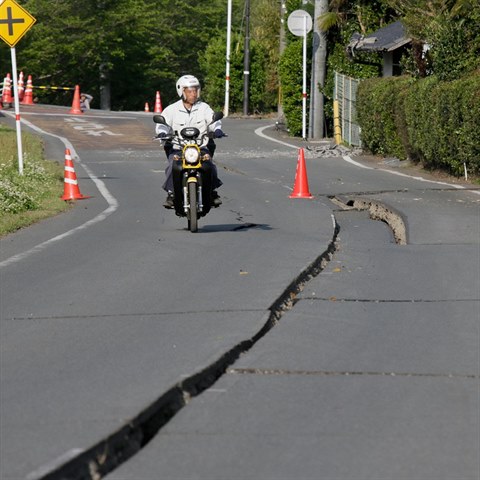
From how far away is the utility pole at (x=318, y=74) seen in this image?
4103cm

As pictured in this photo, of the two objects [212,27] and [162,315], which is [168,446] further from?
[212,27]

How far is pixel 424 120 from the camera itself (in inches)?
1078

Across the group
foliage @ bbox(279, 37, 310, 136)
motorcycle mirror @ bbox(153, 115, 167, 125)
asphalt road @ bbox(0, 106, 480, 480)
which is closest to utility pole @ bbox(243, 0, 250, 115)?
foliage @ bbox(279, 37, 310, 136)

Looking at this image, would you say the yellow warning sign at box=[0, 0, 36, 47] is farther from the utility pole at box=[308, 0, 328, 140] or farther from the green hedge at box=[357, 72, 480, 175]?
the utility pole at box=[308, 0, 328, 140]

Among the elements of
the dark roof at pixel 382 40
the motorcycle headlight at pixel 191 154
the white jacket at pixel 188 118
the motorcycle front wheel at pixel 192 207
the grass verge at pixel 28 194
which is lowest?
the grass verge at pixel 28 194

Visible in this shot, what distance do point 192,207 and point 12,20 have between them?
10.5 meters

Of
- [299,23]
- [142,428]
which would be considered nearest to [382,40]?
[299,23]

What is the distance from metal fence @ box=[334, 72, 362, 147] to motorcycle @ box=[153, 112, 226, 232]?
20869 mm

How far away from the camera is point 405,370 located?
25.8 feet

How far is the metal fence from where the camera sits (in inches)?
1460

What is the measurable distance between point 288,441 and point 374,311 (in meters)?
3.96

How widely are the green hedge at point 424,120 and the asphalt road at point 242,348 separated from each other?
6.76m

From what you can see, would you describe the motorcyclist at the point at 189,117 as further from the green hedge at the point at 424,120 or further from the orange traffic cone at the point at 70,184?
the green hedge at the point at 424,120

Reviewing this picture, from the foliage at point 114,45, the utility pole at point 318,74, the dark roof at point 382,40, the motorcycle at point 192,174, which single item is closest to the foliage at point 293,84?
the utility pole at point 318,74
